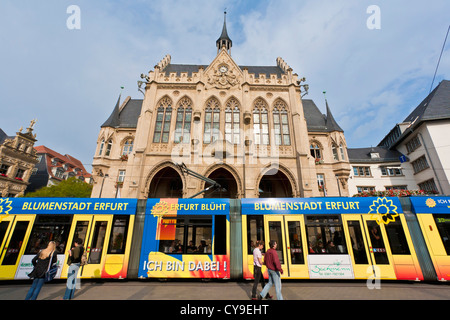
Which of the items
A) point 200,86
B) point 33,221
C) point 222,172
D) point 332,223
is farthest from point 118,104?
point 332,223

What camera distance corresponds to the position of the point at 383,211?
24.4 ft

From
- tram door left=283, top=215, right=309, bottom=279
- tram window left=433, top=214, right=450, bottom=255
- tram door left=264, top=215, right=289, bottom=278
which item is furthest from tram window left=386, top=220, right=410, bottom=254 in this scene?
tram door left=264, top=215, right=289, bottom=278

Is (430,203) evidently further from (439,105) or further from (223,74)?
(439,105)

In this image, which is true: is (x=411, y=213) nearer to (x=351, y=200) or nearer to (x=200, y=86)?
(x=351, y=200)

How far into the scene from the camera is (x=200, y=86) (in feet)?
60.8

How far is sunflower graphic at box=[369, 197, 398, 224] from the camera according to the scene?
7363 mm

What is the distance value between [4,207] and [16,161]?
30.0 metres

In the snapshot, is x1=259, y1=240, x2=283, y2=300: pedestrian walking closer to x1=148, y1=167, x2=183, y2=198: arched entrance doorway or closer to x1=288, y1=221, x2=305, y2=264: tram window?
x1=288, y1=221, x2=305, y2=264: tram window

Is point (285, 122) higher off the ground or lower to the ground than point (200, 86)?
lower

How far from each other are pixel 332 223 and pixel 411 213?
3173mm
